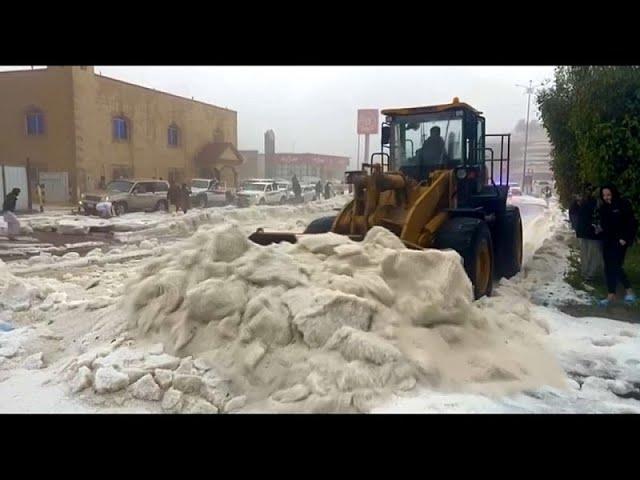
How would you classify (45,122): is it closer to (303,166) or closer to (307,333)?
(303,166)

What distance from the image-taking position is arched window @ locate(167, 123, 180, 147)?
32.5 m

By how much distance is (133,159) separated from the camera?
3019 cm

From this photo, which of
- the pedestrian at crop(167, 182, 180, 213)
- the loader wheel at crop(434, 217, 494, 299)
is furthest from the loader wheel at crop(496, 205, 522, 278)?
the pedestrian at crop(167, 182, 180, 213)

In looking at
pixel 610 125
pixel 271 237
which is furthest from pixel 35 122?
pixel 610 125

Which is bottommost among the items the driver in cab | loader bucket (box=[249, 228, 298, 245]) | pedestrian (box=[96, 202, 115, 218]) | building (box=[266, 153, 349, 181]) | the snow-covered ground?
the snow-covered ground

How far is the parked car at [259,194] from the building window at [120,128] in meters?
7.59

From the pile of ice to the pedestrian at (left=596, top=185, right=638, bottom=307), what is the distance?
81.9 inches

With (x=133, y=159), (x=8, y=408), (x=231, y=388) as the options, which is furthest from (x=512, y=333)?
(x=133, y=159)

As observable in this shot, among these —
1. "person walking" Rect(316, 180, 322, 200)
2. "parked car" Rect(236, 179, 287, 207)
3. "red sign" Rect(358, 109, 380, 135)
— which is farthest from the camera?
"person walking" Rect(316, 180, 322, 200)

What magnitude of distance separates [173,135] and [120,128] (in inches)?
161

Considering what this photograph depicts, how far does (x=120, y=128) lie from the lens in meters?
29.3

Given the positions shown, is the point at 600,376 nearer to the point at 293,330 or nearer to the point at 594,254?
the point at 293,330

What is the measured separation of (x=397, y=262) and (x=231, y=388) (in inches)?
85.9

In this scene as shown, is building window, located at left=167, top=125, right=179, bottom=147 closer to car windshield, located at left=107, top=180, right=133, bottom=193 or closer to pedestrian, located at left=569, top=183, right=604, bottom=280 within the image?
car windshield, located at left=107, top=180, right=133, bottom=193
